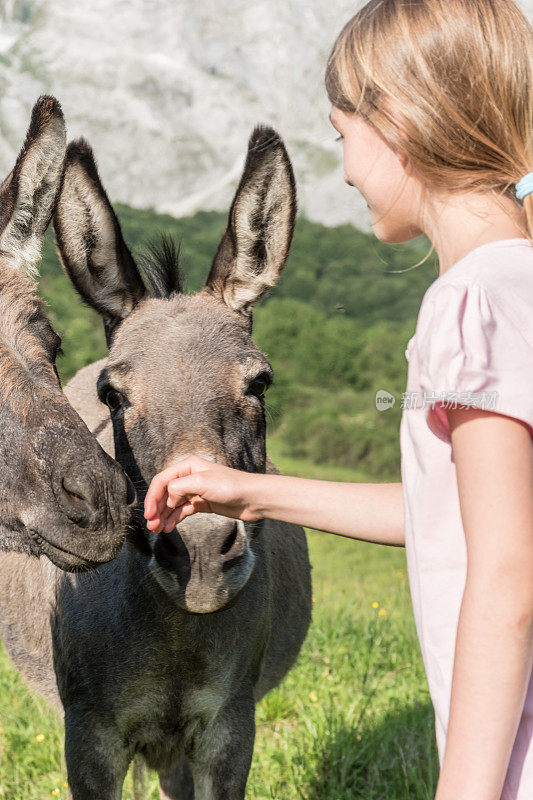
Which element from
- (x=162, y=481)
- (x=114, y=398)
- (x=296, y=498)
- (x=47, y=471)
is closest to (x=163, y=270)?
(x=114, y=398)

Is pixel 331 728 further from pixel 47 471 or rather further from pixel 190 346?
pixel 47 471

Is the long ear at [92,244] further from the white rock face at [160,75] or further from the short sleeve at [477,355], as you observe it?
the white rock face at [160,75]

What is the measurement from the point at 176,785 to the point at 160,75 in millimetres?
153676

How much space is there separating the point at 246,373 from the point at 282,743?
2650mm

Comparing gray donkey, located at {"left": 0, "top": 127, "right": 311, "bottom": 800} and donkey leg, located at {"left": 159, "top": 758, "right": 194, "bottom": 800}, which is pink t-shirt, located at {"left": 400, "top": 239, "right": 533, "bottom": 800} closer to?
gray donkey, located at {"left": 0, "top": 127, "right": 311, "bottom": 800}

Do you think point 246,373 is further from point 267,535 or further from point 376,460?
point 376,460

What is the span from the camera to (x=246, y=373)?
3195 millimetres

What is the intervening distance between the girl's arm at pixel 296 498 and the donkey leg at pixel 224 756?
1416mm

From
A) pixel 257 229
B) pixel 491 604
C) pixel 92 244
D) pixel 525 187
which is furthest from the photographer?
pixel 257 229

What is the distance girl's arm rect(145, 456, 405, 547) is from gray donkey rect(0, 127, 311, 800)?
511mm

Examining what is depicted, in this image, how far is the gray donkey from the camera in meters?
2.91

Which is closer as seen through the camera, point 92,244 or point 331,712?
point 92,244

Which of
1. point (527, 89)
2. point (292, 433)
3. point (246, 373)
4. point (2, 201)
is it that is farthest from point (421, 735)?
point (292, 433)

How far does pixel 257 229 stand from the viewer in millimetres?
3752
